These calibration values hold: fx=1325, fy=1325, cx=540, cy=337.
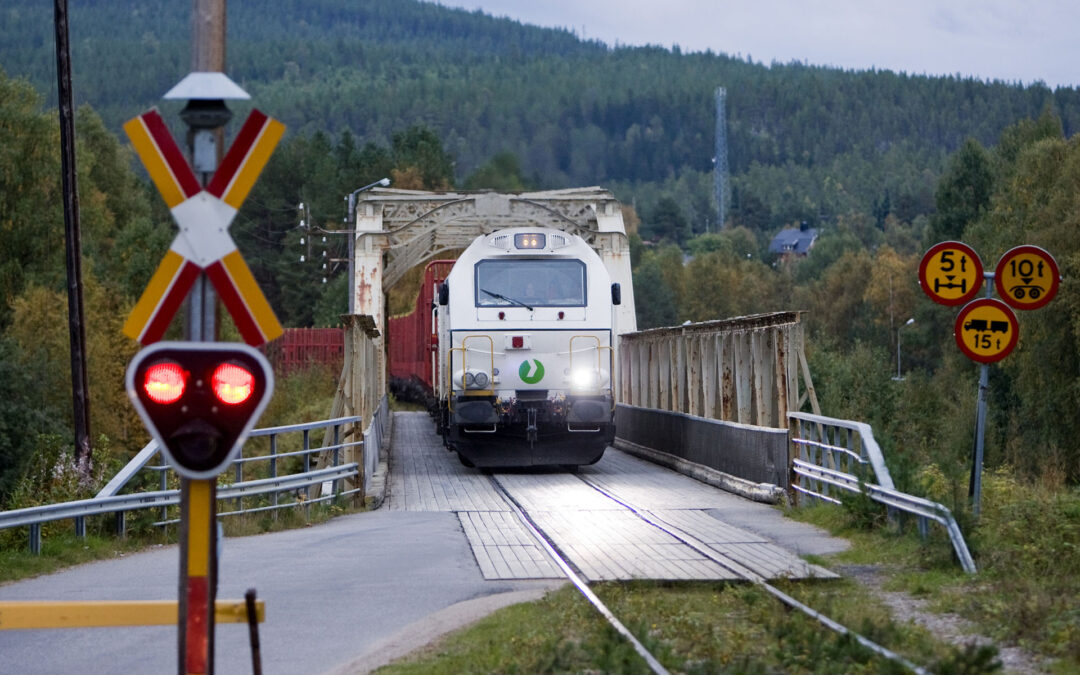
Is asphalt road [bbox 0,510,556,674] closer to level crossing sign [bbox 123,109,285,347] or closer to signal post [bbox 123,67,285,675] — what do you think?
signal post [bbox 123,67,285,675]

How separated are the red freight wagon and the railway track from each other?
9.82m

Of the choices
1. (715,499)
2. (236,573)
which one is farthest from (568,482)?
(236,573)

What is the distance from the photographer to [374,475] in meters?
20.3

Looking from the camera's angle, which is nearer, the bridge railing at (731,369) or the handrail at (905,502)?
the handrail at (905,502)

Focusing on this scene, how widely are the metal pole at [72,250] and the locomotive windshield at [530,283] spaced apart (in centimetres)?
653

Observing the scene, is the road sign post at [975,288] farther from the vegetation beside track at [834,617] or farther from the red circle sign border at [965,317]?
the vegetation beside track at [834,617]

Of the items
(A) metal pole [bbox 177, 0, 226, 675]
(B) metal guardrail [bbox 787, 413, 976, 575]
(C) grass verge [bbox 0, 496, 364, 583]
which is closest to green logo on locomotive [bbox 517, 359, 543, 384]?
(B) metal guardrail [bbox 787, 413, 976, 575]

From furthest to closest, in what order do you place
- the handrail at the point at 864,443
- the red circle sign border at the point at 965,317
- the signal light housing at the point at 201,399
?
the handrail at the point at 864,443 → the red circle sign border at the point at 965,317 → the signal light housing at the point at 201,399

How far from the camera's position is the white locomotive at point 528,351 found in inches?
851

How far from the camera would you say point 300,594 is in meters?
10.6

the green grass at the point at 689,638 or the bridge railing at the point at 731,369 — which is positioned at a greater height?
the bridge railing at the point at 731,369

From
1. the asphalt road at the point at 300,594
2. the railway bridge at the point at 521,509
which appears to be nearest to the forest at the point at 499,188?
the railway bridge at the point at 521,509

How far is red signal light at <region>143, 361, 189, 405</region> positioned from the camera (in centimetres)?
525

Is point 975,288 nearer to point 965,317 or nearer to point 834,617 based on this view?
point 965,317
